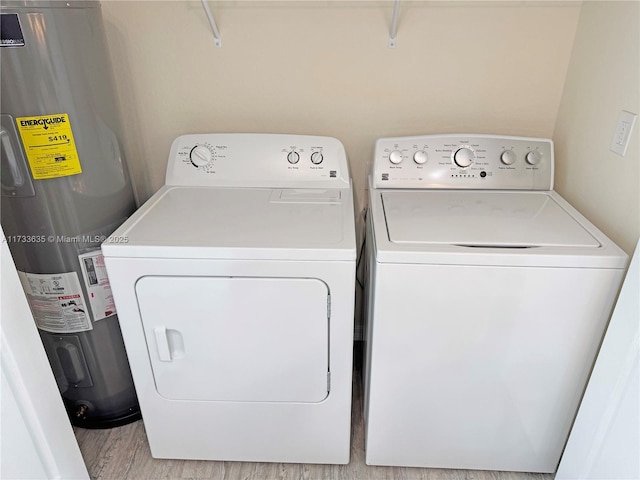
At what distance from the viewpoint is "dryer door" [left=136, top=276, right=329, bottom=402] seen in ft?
4.16

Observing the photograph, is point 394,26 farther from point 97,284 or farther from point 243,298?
point 97,284

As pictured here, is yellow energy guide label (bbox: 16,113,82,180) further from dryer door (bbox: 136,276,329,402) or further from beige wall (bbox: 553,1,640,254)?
beige wall (bbox: 553,1,640,254)

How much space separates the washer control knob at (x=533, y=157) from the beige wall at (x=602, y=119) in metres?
0.11

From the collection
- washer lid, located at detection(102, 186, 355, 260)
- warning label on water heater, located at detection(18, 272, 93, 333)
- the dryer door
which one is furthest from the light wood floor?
washer lid, located at detection(102, 186, 355, 260)

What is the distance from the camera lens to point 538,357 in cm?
132

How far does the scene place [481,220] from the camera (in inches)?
54.1

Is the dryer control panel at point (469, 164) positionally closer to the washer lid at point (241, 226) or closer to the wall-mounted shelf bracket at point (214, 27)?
the washer lid at point (241, 226)

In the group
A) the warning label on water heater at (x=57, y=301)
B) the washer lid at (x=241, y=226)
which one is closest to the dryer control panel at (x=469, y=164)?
the washer lid at (x=241, y=226)

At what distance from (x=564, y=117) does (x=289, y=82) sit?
103 centimetres

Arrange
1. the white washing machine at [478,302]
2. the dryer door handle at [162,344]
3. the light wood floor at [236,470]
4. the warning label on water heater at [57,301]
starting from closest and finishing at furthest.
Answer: the white washing machine at [478,302] → the dryer door handle at [162,344] → the warning label on water heater at [57,301] → the light wood floor at [236,470]

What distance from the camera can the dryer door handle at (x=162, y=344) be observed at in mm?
→ 1333

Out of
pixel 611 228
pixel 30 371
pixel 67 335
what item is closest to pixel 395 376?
pixel 611 228

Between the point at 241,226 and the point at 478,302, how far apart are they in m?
0.70

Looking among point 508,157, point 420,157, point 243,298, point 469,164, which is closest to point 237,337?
point 243,298
